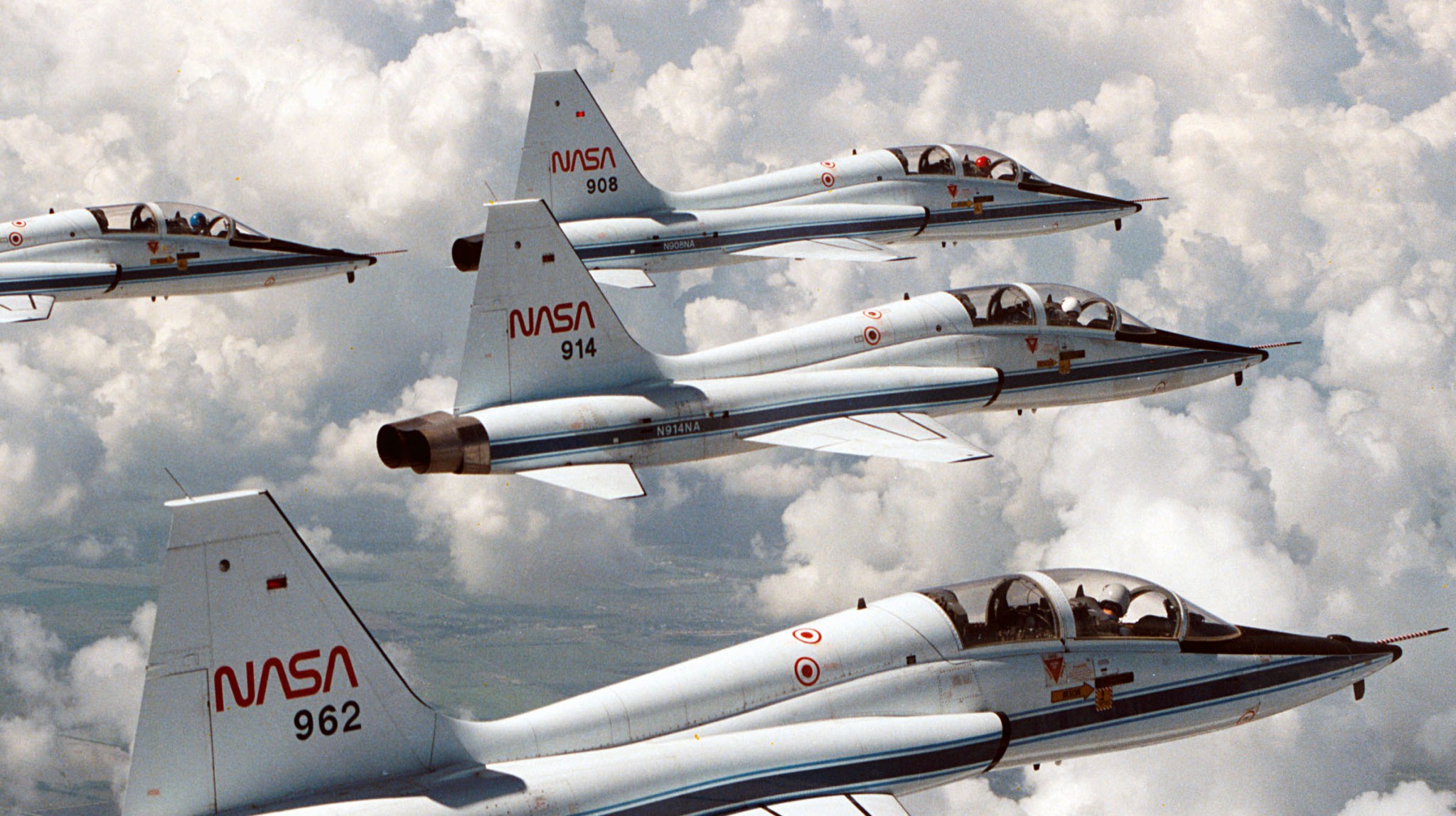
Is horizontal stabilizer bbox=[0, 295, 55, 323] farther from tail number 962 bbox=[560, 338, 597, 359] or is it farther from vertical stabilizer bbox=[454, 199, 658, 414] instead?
tail number 962 bbox=[560, 338, 597, 359]

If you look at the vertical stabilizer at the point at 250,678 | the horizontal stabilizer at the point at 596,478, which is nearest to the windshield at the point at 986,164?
the horizontal stabilizer at the point at 596,478

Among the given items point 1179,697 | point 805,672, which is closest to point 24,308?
point 805,672

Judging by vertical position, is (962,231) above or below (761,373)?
above

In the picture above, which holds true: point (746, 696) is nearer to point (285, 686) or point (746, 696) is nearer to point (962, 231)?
point (285, 686)

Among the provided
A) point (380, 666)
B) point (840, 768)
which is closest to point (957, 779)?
point (840, 768)

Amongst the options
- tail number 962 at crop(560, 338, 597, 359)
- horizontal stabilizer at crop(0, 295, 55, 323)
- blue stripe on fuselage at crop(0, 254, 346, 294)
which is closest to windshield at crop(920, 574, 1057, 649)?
tail number 962 at crop(560, 338, 597, 359)

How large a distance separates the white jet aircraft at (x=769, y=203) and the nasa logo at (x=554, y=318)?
7.59 metres

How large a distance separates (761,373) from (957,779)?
1194 cm

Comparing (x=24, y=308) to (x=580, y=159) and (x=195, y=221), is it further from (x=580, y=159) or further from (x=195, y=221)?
(x=580, y=159)

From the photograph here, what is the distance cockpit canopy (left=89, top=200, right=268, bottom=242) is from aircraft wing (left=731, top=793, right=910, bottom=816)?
25833 millimetres

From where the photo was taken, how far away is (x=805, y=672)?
16.4 m

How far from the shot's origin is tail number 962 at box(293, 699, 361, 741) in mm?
13391

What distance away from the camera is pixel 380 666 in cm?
1378

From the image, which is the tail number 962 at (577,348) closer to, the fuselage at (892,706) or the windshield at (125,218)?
the fuselage at (892,706)
